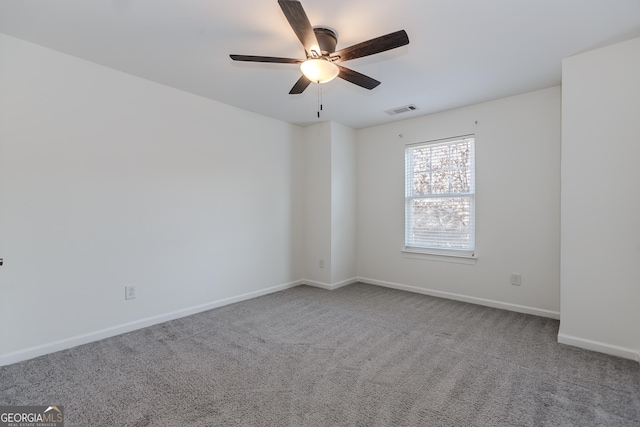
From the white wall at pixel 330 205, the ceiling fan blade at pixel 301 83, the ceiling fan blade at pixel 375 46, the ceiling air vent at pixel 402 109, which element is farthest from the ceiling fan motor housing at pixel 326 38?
the white wall at pixel 330 205

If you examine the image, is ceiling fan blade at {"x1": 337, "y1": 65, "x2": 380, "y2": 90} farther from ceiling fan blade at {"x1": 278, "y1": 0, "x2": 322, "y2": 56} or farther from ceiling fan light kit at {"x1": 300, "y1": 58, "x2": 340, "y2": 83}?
ceiling fan blade at {"x1": 278, "y1": 0, "x2": 322, "y2": 56}

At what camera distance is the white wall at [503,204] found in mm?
3414

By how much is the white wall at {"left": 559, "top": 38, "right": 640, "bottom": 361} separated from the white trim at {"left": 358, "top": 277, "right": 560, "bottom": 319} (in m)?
0.76

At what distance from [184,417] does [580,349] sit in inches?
123

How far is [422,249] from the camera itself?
440cm

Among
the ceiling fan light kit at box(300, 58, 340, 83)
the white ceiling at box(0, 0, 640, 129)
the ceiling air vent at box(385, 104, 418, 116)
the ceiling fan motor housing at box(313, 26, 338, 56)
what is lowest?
the ceiling fan light kit at box(300, 58, 340, 83)

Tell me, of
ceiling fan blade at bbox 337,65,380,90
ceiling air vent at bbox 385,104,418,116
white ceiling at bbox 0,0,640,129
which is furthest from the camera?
ceiling air vent at bbox 385,104,418,116

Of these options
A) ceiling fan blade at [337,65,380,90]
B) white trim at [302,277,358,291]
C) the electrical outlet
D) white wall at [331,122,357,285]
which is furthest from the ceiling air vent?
white trim at [302,277,358,291]

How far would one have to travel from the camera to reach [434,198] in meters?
4.28

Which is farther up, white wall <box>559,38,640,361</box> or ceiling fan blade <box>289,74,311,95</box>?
ceiling fan blade <box>289,74,311,95</box>

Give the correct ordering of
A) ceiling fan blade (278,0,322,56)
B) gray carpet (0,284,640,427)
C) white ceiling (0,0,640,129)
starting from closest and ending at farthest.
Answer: ceiling fan blade (278,0,322,56)
gray carpet (0,284,640,427)
white ceiling (0,0,640,129)

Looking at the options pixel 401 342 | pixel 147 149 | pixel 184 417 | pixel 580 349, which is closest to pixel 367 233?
pixel 401 342

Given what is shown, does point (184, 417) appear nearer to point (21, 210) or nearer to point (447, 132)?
point (21, 210)

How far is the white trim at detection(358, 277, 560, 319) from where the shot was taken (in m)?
3.44
